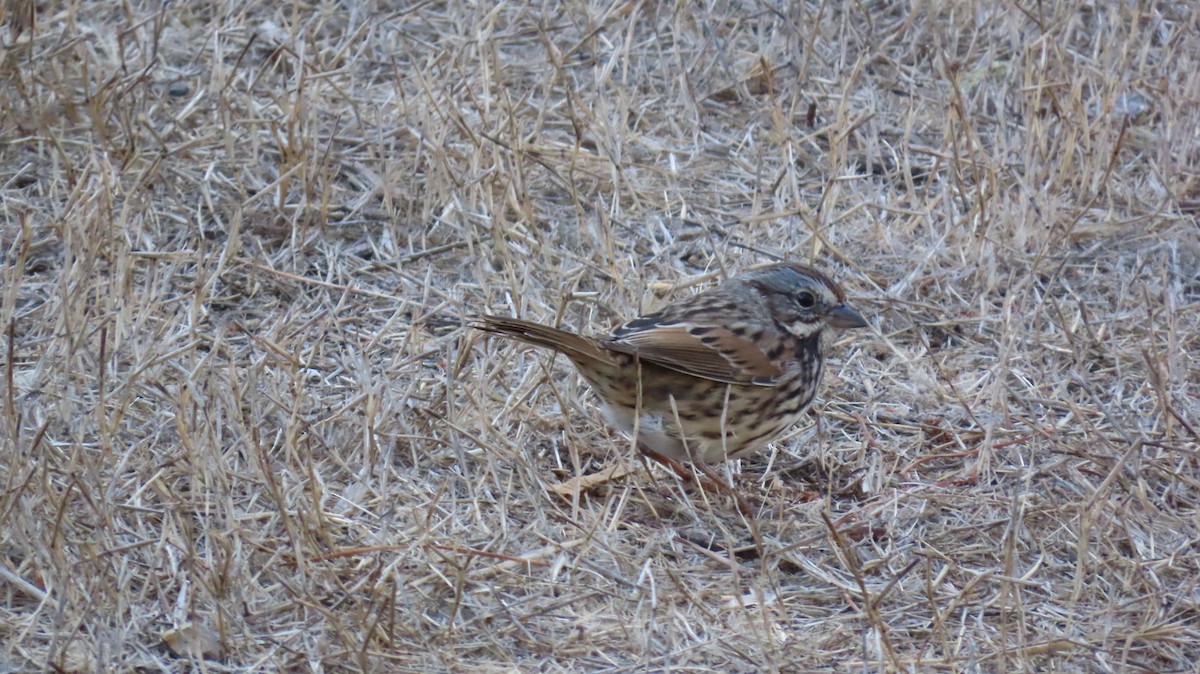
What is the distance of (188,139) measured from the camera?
6.20 meters

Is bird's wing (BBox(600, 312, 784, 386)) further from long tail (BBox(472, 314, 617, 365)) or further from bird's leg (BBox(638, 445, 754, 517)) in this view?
bird's leg (BBox(638, 445, 754, 517))

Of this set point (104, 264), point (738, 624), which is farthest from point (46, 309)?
point (738, 624)

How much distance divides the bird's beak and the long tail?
2.95 feet

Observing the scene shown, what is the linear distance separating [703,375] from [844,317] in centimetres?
63

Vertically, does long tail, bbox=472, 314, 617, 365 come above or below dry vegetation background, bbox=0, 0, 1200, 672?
above

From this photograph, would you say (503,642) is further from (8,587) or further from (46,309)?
(46,309)

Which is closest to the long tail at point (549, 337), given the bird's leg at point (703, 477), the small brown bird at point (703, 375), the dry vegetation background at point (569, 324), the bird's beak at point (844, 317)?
the small brown bird at point (703, 375)

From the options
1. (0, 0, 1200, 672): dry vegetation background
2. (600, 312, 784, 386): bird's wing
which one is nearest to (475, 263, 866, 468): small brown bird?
(600, 312, 784, 386): bird's wing

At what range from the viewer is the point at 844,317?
16.9 feet

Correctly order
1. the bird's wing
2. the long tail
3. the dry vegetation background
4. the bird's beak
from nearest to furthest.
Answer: the dry vegetation background
the long tail
the bird's wing
the bird's beak

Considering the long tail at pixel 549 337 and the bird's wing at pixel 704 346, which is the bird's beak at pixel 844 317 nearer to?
the bird's wing at pixel 704 346

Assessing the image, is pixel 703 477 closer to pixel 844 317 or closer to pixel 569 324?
pixel 844 317

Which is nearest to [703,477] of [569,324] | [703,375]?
[703,375]

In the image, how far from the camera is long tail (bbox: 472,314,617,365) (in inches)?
171
